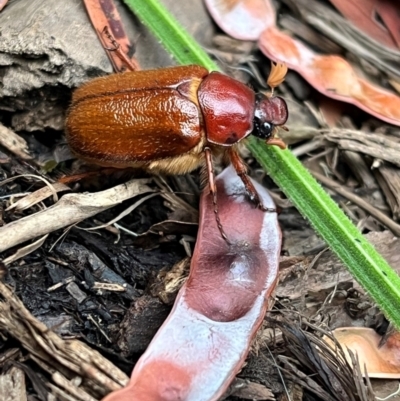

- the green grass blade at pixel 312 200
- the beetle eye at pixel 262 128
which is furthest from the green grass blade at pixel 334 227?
the beetle eye at pixel 262 128

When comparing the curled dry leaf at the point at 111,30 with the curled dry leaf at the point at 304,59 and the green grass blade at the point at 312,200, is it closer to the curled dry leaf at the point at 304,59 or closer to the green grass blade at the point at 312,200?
the green grass blade at the point at 312,200

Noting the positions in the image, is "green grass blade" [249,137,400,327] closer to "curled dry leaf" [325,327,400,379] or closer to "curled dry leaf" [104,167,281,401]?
"curled dry leaf" [325,327,400,379]

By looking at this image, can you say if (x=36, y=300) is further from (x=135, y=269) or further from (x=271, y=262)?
(x=271, y=262)

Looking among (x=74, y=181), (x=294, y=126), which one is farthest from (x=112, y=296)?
(x=294, y=126)

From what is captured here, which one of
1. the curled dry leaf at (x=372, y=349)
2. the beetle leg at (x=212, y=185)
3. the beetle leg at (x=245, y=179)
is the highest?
the beetle leg at (x=212, y=185)

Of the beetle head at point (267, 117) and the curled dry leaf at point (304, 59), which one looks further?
the curled dry leaf at point (304, 59)

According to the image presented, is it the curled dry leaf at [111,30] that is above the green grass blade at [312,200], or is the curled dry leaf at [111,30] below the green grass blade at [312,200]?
above

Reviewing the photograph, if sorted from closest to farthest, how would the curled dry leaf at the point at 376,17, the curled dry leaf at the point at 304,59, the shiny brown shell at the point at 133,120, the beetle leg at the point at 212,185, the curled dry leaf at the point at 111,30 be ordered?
the beetle leg at the point at 212,185 < the shiny brown shell at the point at 133,120 < the curled dry leaf at the point at 111,30 < the curled dry leaf at the point at 304,59 < the curled dry leaf at the point at 376,17
